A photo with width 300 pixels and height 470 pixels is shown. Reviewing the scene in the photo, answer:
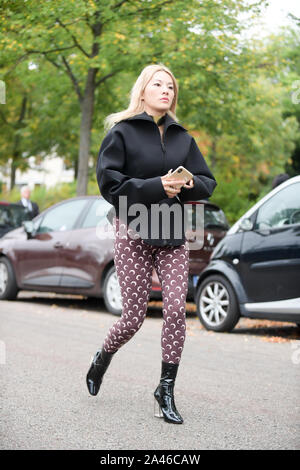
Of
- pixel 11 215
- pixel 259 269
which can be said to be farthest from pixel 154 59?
pixel 259 269

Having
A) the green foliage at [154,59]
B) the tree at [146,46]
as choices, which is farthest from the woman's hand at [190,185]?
the tree at [146,46]

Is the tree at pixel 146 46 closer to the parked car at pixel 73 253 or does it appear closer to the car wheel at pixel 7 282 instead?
the parked car at pixel 73 253

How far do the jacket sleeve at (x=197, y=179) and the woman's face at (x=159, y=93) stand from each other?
10.8 inches

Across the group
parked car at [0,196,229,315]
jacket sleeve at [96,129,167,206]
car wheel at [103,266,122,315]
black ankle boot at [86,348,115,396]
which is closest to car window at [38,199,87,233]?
parked car at [0,196,229,315]

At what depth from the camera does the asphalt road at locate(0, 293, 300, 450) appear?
375cm

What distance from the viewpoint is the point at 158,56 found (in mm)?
15000

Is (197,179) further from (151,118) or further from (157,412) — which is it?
(157,412)

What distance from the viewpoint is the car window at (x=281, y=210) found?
796 centimetres

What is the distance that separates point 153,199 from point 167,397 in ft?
3.57

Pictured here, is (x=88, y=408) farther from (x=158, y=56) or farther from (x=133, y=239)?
(x=158, y=56)

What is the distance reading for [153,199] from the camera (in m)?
4.12

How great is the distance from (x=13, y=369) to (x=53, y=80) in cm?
1341

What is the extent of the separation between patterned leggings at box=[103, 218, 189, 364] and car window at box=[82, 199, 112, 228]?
5994mm

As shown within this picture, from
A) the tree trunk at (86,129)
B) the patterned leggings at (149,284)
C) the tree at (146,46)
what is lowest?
the patterned leggings at (149,284)
